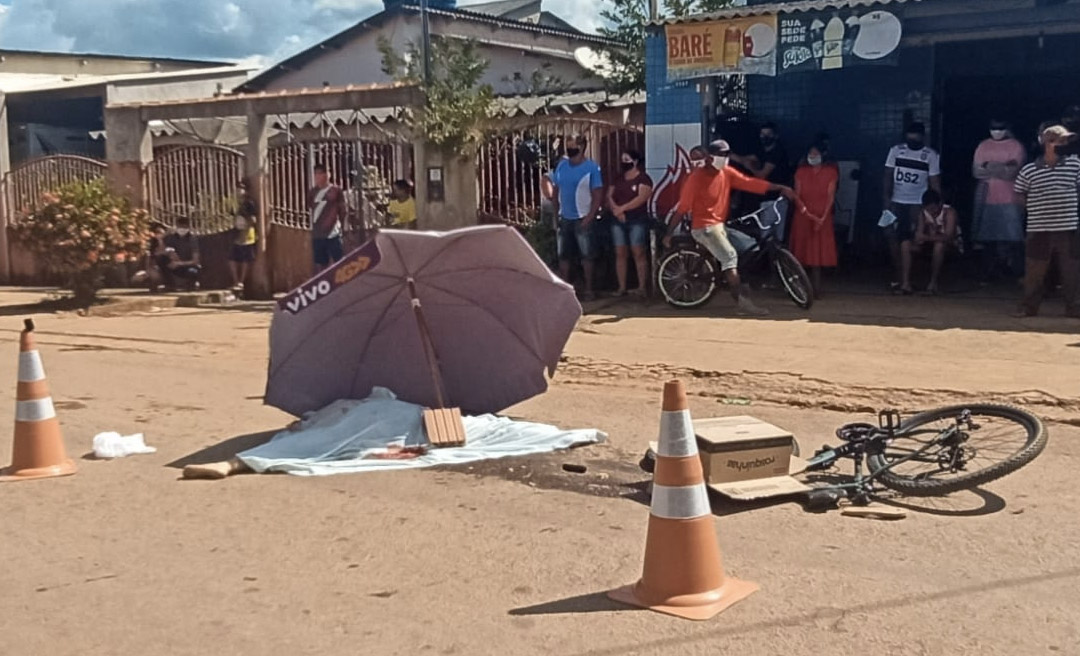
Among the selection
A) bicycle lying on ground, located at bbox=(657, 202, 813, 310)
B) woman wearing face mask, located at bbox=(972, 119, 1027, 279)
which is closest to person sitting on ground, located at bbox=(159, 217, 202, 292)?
bicycle lying on ground, located at bbox=(657, 202, 813, 310)

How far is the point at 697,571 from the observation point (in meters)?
4.91

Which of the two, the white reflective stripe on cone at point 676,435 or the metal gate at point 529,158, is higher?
the metal gate at point 529,158

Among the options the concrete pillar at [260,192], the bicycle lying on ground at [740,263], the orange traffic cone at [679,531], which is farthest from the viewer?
the concrete pillar at [260,192]

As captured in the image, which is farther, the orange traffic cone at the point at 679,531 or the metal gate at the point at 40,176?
the metal gate at the point at 40,176

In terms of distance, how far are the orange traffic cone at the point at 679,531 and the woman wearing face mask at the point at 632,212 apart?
9.67m

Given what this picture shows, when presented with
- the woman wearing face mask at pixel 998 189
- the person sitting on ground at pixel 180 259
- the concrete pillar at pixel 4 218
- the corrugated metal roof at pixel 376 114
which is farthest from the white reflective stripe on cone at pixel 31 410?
the concrete pillar at pixel 4 218

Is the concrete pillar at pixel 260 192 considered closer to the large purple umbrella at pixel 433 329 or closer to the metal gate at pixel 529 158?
the metal gate at pixel 529 158

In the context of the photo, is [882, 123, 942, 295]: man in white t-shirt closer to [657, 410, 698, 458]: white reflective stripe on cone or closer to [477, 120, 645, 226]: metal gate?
[477, 120, 645, 226]: metal gate

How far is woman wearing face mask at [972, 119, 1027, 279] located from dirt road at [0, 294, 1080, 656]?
15.8 feet

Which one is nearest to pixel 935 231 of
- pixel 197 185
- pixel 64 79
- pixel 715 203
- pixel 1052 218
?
pixel 1052 218

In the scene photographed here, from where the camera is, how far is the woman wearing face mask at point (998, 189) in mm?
14141

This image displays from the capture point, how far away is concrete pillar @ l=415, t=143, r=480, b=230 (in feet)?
53.7

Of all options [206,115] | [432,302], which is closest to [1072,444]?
[432,302]

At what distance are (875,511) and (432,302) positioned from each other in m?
3.19
